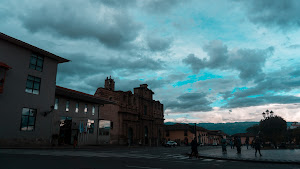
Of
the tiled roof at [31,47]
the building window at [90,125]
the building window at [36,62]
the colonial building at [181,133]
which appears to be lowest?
the colonial building at [181,133]

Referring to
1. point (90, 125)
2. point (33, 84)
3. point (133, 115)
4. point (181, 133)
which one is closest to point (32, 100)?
point (33, 84)

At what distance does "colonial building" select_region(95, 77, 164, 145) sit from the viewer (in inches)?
1865

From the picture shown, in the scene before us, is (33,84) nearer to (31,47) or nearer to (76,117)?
(31,47)

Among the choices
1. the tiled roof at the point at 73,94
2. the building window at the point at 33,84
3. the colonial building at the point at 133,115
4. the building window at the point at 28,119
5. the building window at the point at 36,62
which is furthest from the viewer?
the colonial building at the point at 133,115

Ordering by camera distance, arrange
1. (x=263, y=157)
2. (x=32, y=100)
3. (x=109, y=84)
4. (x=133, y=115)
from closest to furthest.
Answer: (x=263, y=157)
(x=32, y=100)
(x=109, y=84)
(x=133, y=115)

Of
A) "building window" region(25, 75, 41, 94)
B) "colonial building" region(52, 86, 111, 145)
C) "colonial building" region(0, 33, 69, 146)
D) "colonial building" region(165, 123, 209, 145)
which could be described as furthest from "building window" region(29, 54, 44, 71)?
"colonial building" region(165, 123, 209, 145)

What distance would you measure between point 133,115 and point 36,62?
29.9 metres

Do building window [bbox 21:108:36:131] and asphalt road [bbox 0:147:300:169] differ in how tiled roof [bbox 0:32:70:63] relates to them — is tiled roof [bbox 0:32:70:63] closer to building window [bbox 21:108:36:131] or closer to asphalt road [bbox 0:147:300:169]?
building window [bbox 21:108:36:131]

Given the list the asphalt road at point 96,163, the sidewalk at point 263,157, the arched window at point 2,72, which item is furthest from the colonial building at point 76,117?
the sidewalk at point 263,157

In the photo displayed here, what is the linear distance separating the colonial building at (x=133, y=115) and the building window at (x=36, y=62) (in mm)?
16166

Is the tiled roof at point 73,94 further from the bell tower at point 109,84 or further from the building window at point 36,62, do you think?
the bell tower at point 109,84

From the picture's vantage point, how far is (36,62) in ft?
95.0

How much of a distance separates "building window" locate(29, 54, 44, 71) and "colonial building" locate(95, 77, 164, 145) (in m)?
16.2

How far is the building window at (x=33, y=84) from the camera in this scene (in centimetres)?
2763
